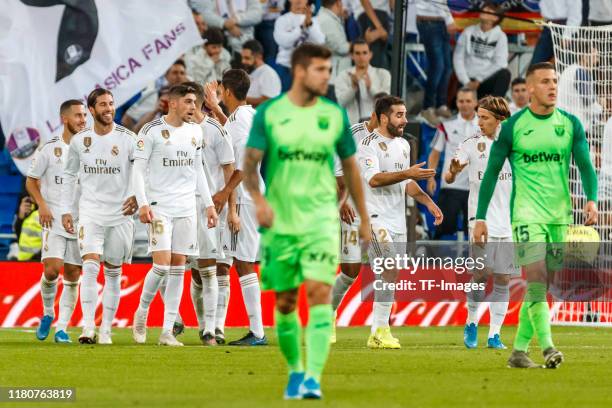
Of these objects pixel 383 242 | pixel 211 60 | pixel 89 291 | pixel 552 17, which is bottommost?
pixel 89 291

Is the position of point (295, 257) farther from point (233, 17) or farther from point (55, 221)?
point (233, 17)

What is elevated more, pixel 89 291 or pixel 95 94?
pixel 95 94

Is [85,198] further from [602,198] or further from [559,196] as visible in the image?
[602,198]

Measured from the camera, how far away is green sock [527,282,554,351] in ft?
38.0

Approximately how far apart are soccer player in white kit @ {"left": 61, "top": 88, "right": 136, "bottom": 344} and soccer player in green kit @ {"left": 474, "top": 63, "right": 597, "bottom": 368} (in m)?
4.98

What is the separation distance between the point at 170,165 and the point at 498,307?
382 cm

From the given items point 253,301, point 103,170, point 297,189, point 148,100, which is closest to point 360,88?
point 148,100

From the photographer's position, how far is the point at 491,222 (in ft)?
53.3

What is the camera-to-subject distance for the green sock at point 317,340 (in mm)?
9141

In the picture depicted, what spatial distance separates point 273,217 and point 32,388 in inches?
86.9

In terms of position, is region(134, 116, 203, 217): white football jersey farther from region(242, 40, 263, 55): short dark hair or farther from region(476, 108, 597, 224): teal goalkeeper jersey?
region(242, 40, 263, 55): short dark hair

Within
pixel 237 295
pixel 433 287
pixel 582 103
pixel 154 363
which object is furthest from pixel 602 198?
pixel 154 363

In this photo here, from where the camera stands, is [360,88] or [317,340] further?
[360,88]

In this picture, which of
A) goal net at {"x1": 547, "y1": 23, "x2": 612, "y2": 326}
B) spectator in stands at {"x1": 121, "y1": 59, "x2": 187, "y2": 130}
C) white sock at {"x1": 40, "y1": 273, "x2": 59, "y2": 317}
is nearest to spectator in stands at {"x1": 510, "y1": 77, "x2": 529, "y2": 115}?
goal net at {"x1": 547, "y1": 23, "x2": 612, "y2": 326}
